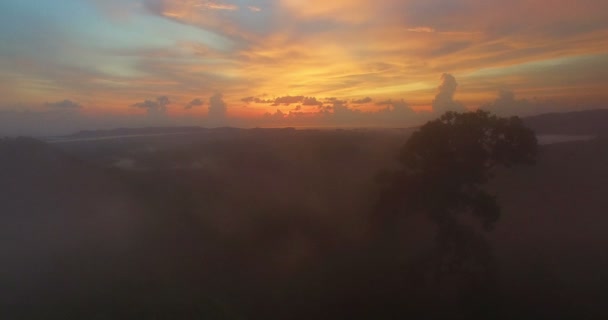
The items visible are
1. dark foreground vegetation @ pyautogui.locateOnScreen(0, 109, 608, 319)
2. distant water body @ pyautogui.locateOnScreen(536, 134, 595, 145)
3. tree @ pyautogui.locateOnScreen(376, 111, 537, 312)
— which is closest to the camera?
dark foreground vegetation @ pyautogui.locateOnScreen(0, 109, 608, 319)

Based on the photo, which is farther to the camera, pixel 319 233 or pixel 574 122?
pixel 574 122

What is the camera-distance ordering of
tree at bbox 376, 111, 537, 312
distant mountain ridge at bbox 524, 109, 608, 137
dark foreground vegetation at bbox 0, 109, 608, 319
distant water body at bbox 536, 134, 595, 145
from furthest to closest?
distant mountain ridge at bbox 524, 109, 608, 137, distant water body at bbox 536, 134, 595, 145, tree at bbox 376, 111, 537, 312, dark foreground vegetation at bbox 0, 109, 608, 319

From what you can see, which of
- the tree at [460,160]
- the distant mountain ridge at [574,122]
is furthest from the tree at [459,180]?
the distant mountain ridge at [574,122]

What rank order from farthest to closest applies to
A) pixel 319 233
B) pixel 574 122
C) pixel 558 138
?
pixel 574 122 → pixel 558 138 → pixel 319 233

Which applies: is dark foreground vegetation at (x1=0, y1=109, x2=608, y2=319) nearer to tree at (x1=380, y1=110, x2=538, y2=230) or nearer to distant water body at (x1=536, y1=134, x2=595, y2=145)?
tree at (x1=380, y1=110, x2=538, y2=230)

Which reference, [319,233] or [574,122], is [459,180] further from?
[574,122]

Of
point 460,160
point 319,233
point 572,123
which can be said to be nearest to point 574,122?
point 572,123

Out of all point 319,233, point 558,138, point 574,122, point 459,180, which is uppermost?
point 574,122

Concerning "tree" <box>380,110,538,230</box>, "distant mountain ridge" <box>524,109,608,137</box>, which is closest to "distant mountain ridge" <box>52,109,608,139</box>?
"distant mountain ridge" <box>524,109,608,137</box>
